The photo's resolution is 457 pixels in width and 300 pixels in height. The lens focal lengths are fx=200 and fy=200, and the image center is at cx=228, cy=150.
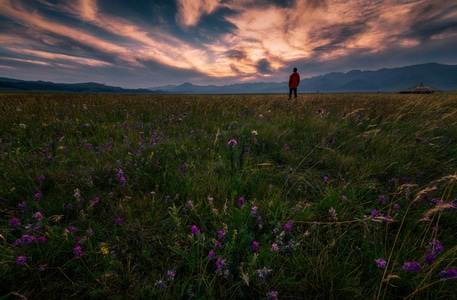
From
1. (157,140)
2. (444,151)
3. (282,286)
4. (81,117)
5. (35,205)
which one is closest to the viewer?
(282,286)

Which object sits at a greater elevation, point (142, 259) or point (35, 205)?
point (35, 205)

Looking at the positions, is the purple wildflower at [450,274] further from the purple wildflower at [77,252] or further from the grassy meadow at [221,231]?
the purple wildflower at [77,252]

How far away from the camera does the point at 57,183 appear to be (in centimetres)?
224

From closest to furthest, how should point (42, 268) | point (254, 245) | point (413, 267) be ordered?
point (413, 267)
point (42, 268)
point (254, 245)

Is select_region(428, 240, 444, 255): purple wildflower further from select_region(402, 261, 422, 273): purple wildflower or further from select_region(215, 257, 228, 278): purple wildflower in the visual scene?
select_region(215, 257, 228, 278): purple wildflower

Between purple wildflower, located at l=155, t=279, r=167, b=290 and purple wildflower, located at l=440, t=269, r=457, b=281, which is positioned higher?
purple wildflower, located at l=440, t=269, r=457, b=281

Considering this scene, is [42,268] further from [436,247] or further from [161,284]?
[436,247]

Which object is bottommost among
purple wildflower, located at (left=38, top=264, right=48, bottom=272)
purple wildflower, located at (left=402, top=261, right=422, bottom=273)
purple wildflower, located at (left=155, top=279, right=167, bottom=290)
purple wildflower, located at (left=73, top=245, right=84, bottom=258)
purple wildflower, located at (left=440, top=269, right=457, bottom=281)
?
purple wildflower, located at (left=155, top=279, right=167, bottom=290)

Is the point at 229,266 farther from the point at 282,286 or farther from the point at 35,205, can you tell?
the point at 35,205

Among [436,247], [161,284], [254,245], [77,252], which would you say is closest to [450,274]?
[436,247]

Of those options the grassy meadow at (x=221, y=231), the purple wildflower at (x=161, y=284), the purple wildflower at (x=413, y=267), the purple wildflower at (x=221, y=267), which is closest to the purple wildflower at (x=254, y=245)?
the grassy meadow at (x=221, y=231)

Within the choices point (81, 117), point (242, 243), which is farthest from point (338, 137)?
point (81, 117)

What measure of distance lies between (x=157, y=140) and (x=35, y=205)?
6.72ft

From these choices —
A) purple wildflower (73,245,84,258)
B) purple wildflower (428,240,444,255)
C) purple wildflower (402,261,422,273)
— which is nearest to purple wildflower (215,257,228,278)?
purple wildflower (73,245,84,258)
